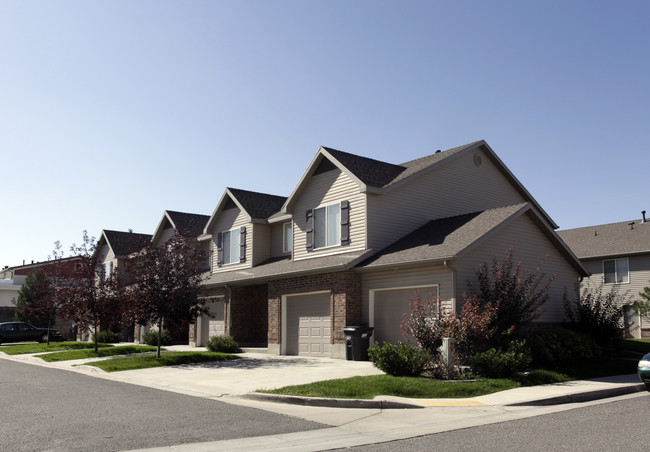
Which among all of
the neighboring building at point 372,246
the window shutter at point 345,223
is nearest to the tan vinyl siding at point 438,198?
the neighboring building at point 372,246

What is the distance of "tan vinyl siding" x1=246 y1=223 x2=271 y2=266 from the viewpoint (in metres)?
29.8

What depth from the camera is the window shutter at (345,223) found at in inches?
923

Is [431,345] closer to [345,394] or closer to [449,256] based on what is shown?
[449,256]

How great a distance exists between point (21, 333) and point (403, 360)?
3321 cm

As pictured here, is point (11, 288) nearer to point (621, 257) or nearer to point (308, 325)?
A: point (308, 325)

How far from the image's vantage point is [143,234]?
42531 millimetres

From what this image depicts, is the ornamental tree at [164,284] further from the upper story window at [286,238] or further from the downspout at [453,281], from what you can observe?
the downspout at [453,281]

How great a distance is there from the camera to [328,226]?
2475 centimetres

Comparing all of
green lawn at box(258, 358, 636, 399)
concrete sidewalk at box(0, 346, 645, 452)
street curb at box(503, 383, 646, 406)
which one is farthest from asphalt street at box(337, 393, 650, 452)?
green lawn at box(258, 358, 636, 399)

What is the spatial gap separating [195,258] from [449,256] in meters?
10.3

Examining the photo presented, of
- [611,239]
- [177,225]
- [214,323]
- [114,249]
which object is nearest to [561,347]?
[214,323]

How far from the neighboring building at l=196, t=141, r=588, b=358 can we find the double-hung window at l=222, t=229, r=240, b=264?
1.54 feet

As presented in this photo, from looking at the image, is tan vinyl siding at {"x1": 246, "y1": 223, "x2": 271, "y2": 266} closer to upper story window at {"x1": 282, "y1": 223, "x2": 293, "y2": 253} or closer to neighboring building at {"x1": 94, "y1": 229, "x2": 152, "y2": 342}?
upper story window at {"x1": 282, "y1": 223, "x2": 293, "y2": 253}

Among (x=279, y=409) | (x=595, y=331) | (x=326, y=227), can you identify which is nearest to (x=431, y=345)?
(x=279, y=409)
